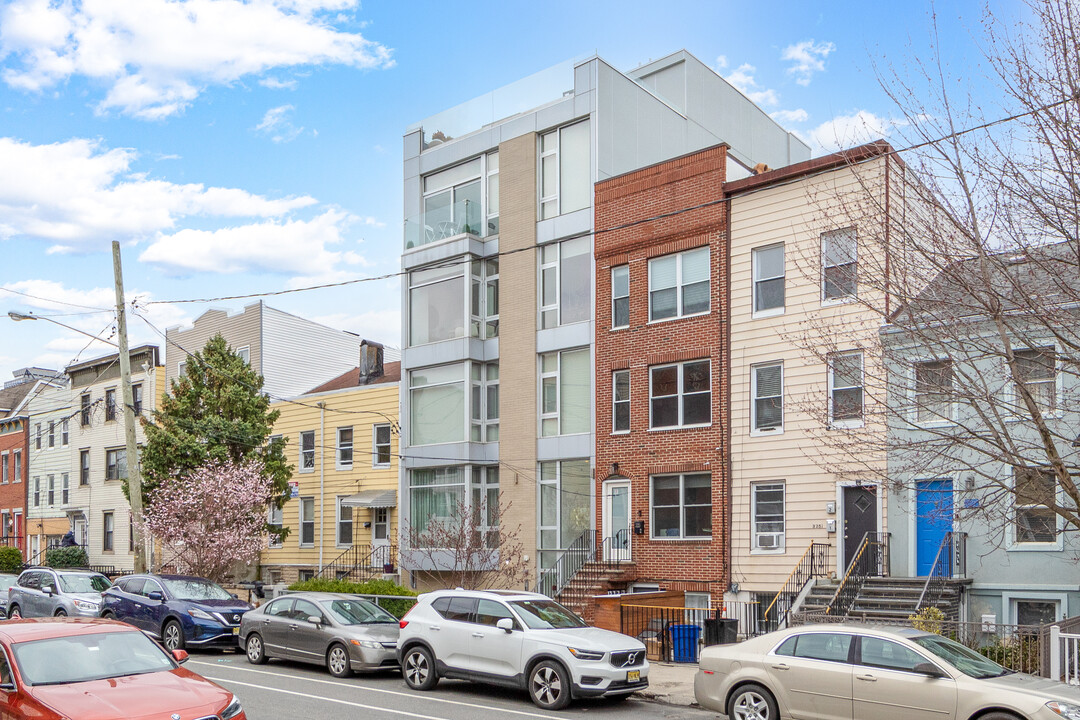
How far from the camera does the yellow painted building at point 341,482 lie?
32.3 m

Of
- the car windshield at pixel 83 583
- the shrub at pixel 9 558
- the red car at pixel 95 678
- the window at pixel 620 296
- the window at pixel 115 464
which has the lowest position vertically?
the shrub at pixel 9 558

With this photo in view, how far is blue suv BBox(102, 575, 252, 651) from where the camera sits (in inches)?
773

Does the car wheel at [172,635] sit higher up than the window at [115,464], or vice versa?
the window at [115,464]

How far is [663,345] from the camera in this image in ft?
81.9

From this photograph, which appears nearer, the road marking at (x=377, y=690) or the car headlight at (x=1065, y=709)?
the car headlight at (x=1065, y=709)

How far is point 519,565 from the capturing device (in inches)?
1047

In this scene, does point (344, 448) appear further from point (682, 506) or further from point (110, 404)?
point (110, 404)

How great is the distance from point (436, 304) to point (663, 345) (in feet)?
25.1

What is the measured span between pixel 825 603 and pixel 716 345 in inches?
256

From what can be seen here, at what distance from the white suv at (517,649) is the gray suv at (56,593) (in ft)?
31.7

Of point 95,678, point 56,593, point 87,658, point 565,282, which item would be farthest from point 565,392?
point 95,678

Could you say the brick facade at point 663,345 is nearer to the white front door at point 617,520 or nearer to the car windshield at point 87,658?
the white front door at point 617,520

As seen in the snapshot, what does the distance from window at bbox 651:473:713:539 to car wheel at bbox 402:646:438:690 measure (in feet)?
32.1

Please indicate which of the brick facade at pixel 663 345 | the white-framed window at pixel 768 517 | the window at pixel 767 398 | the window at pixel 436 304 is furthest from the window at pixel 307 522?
the window at pixel 767 398
